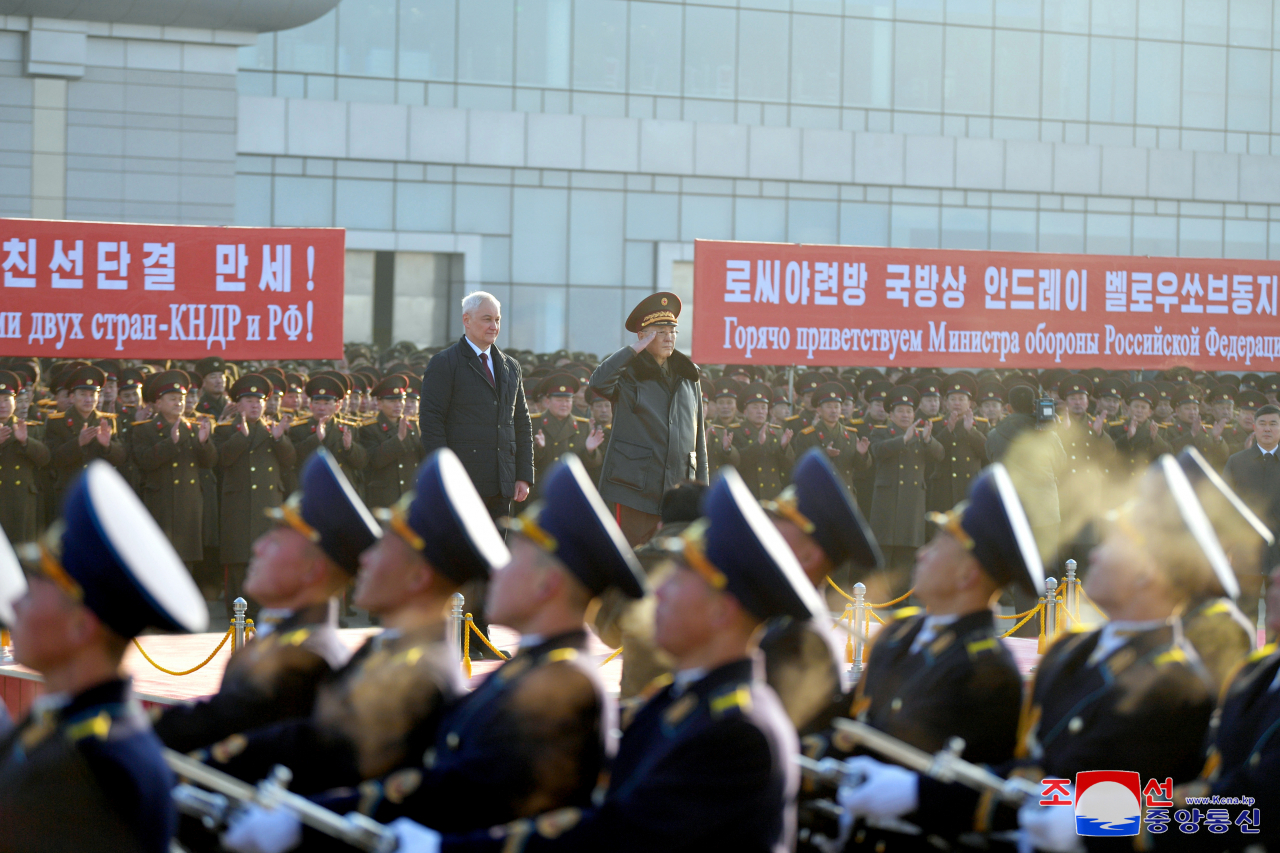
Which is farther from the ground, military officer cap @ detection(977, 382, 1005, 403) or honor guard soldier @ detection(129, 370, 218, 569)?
military officer cap @ detection(977, 382, 1005, 403)

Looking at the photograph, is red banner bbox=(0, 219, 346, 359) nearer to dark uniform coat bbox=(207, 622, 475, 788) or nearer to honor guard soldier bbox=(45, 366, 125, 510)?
honor guard soldier bbox=(45, 366, 125, 510)

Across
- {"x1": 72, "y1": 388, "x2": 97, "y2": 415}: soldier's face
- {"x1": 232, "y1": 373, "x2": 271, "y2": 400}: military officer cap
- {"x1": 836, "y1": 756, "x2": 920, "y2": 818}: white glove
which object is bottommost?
{"x1": 836, "y1": 756, "x2": 920, "y2": 818}: white glove

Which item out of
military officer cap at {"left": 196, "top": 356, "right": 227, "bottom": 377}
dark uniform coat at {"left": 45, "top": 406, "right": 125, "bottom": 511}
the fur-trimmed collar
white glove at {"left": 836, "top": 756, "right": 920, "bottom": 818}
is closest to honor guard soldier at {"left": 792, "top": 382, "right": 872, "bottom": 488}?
the fur-trimmed collar

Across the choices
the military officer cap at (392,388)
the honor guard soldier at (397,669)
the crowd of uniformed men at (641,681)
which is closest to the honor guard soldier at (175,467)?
the military officer cap at (392,388)

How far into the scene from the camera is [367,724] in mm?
3330

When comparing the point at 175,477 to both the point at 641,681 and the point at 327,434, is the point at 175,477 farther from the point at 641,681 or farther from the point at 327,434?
the point at 641,681

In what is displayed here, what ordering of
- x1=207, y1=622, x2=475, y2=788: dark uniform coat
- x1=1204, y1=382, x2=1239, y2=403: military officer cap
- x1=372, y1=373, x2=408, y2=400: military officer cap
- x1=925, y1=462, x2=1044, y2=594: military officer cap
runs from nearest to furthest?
x1=207, y1=622, x2=475, y2=788: dark uniform coat → x1=925, y1=462, x2=1044, y2=594: military officer cap → x1=372, y1=373, x2=408, y2=400: military officer cap → x1=1204, y1=382, x2=1239, y2=403: military officer cap

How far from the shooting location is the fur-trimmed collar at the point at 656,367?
7.63 m

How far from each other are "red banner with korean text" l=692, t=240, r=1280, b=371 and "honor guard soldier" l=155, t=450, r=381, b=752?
8312 millimetres

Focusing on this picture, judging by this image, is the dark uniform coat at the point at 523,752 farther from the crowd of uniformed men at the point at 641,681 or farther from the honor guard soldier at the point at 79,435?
the honor guard soldier at the point at 79,435

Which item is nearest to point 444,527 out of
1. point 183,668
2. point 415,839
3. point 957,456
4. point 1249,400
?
point 415,839

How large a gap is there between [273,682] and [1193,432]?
445 inches

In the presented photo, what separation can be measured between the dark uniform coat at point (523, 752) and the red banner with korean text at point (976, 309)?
887 cm

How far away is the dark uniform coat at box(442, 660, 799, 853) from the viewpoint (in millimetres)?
2695
